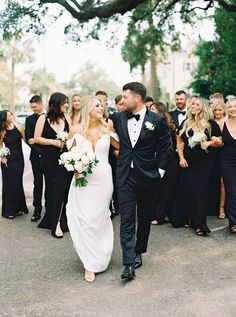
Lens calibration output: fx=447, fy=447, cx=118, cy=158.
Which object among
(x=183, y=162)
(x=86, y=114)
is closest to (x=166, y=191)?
(x=183, y=162)

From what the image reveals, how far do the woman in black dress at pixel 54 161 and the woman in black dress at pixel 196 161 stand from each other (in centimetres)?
191

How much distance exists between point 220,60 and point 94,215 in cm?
1612

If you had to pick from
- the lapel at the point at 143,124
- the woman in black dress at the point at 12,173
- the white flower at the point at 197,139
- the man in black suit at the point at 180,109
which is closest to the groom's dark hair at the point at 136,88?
the lapel at the point at 143,124

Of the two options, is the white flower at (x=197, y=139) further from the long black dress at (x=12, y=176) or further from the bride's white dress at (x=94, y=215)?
the long black dress at (x=12, y=176)

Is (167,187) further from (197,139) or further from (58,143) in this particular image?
(58,143)

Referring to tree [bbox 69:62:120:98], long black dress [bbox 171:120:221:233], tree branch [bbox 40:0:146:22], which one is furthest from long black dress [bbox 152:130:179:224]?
tree [bbox 69:62:120:98]

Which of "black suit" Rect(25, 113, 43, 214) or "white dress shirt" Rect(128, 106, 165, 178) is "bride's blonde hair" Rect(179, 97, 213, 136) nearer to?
"white dress shirt" Rect(128, 106, 165, 178)

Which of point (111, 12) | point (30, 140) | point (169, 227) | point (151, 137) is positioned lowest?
point (169, 227)

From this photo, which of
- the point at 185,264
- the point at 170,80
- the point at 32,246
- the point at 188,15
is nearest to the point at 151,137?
the point at 185,264

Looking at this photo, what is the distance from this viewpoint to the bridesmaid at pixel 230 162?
7.03 m

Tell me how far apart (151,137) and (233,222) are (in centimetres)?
251

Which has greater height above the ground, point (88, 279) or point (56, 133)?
point (56, 133)

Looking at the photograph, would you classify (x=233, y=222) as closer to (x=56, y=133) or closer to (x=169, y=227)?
(x=169, y=227)

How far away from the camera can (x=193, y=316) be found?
4.19m
